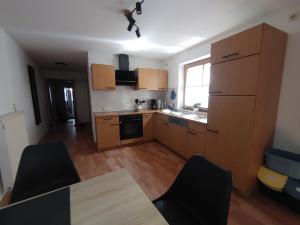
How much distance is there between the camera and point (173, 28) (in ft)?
7.55

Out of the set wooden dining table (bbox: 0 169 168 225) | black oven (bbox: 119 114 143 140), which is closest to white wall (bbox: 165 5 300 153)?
wooden dining table (bbox: 0 169 168 225)

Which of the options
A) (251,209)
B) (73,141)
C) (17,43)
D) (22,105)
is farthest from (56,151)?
(73,141)

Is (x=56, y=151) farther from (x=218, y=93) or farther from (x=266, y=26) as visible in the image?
(x=266, y=26)

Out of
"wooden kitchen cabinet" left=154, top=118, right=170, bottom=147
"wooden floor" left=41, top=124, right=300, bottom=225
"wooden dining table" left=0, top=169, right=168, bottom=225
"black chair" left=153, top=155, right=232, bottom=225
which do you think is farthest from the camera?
"wooden kitchen cabinet" left=154, top=118, right=170, bottom=147

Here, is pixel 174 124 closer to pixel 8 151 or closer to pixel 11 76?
pixel 8 151

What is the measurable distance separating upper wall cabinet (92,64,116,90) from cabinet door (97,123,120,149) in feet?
2.94

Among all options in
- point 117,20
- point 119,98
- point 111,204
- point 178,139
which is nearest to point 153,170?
point 178,139

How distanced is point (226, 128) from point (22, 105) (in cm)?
375

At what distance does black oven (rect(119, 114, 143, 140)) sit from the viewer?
3.47 meters

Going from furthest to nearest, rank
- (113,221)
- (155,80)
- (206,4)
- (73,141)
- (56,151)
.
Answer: (73,141) → (155,80) → (206,4) → (56,151) → (113,221)

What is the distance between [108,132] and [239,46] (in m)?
2.87

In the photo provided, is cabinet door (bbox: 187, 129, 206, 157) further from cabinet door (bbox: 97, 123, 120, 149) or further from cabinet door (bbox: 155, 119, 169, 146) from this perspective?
cabinet door (bbox: 97, 123, 120, 149)

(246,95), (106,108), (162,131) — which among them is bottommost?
(162,131)

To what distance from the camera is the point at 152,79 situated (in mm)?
3883
